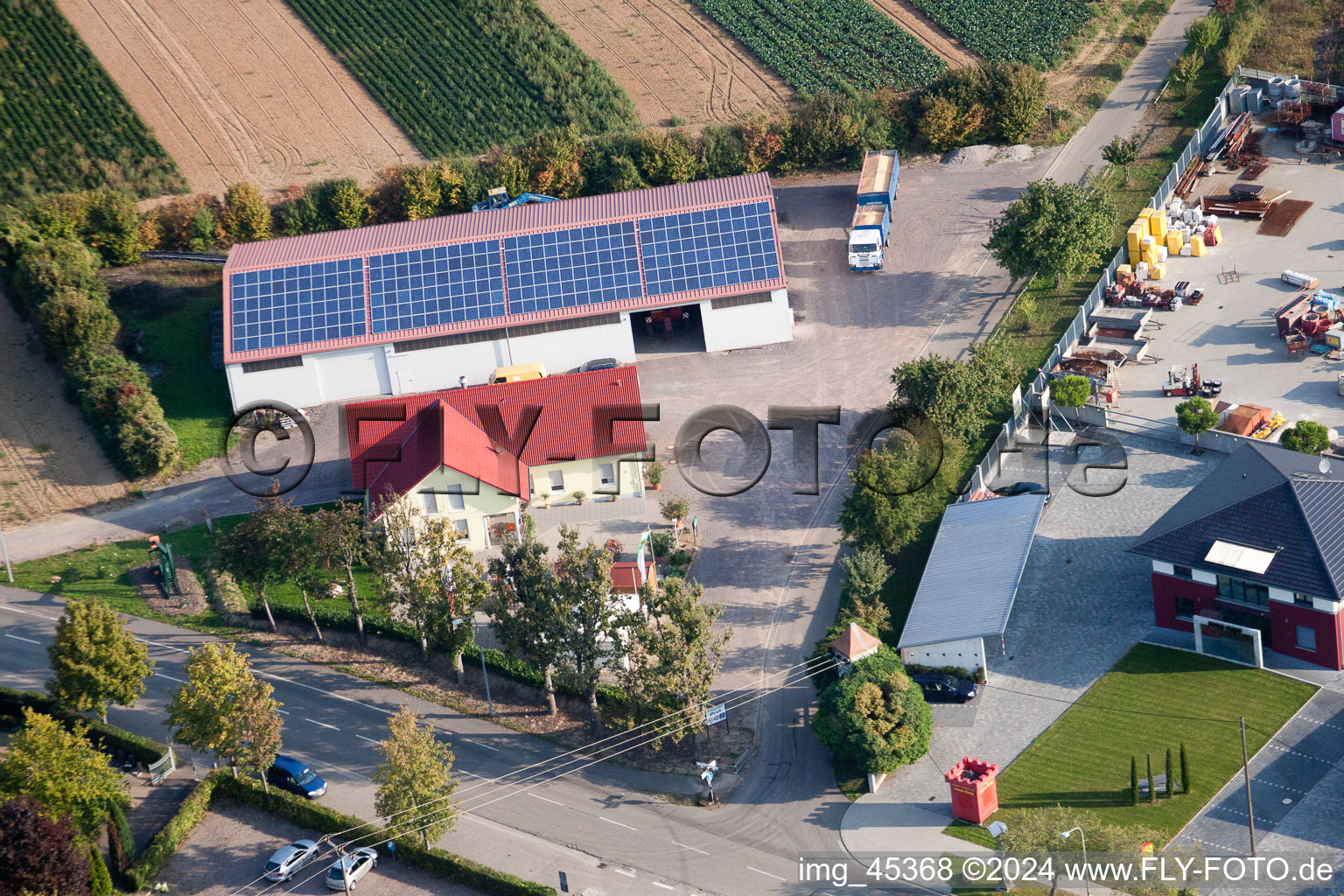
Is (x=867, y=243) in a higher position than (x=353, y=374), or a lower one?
higher

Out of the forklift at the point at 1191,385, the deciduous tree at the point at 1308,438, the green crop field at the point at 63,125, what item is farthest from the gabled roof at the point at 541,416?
the green crop field at the point at 63,125

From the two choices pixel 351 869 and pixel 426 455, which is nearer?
pixel 351 869

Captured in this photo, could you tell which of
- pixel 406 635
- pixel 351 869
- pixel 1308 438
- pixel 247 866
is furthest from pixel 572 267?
pixel 247 866

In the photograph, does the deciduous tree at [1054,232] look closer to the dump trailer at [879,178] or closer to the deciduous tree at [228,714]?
the dump trailer at [879,178]

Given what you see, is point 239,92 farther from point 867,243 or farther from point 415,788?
point 415,788

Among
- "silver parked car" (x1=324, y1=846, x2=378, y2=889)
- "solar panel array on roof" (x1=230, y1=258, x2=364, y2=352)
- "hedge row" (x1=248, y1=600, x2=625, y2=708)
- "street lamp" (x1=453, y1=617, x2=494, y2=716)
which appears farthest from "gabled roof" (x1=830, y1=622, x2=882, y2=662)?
"solar panel array on roof" (x1=230, y1=258, x2=364, y2=352)

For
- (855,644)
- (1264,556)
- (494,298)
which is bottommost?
(855,644)

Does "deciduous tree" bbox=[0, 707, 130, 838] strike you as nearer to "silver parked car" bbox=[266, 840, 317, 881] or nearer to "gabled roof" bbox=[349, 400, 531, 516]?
"silver parked car" bbox=[266, 840, 317, 881]
